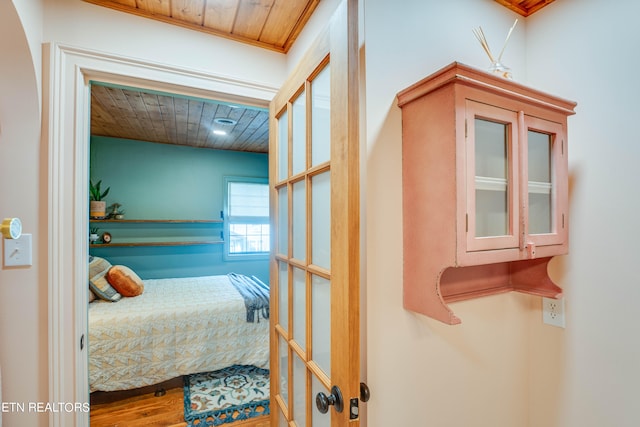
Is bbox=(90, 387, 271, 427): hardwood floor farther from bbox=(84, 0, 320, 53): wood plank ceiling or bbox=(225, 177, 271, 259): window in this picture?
bbox=(84, 0, 320, 53): wood plank ceiling

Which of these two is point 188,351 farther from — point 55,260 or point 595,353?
point 595,353

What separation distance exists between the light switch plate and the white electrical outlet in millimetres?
2177

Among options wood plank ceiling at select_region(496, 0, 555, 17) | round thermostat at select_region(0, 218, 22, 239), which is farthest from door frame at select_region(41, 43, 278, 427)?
wood plank ceiling at select_region(496, 0, 555, 17)

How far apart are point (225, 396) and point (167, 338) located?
665 mm

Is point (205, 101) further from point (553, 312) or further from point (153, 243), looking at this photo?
point (153, 243)

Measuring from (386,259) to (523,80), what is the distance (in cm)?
117

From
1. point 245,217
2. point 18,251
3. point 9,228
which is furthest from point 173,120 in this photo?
point 9,228

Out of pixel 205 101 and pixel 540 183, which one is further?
pixel 205 101

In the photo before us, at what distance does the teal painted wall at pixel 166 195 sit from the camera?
388 cm

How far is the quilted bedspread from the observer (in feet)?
7.21

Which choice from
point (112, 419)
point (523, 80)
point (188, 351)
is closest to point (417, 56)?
point (523, 80)

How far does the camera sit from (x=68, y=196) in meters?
1.22

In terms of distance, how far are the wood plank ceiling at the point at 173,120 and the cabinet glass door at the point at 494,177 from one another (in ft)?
5.65

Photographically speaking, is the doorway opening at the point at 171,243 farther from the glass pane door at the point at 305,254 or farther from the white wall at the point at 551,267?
the white wall at the point at 551,267
